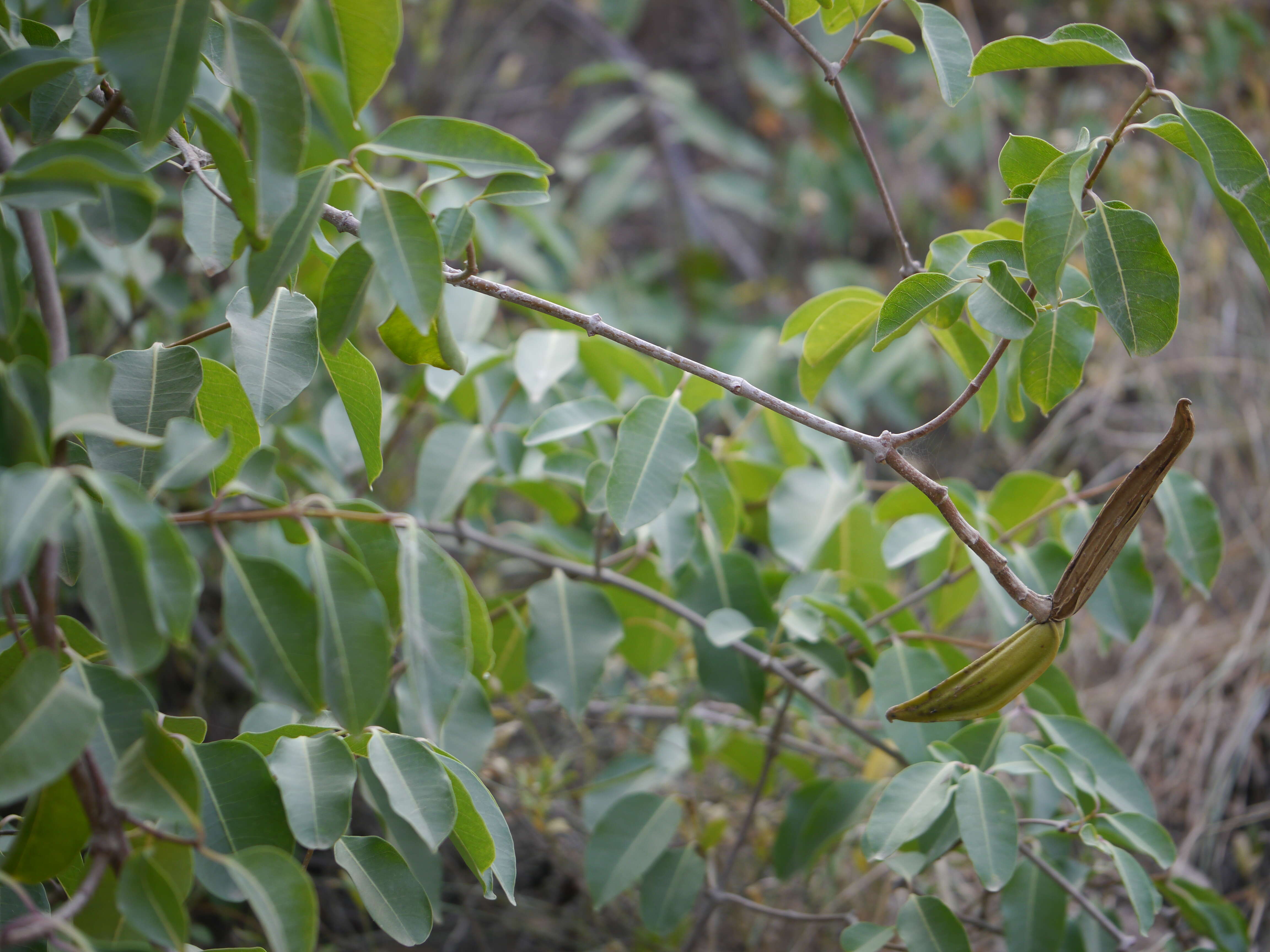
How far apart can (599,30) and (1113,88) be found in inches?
56.1

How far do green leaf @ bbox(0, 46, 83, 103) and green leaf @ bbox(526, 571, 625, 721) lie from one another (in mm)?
572

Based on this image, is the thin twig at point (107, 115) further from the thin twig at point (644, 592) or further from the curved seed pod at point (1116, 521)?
the curved seed pod at point (1116, 521)

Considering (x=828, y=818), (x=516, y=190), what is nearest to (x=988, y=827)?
(x=828, y=818)

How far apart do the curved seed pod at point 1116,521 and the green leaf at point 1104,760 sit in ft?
0.87

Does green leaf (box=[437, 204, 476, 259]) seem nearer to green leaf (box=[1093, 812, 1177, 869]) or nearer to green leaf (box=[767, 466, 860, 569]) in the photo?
green leaf (box=[767, 466, 860, 569])

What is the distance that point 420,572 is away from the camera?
0.49 metres

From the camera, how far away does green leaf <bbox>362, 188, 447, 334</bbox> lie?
0.49 m

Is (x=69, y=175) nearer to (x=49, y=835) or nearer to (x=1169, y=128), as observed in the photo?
(x=49, y=835)

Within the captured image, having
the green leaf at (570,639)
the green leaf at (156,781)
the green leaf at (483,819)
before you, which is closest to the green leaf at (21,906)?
the green leaf at (156,781)

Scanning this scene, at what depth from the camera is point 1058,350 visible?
60 centimetres

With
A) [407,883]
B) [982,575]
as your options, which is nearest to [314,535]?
[407,883]

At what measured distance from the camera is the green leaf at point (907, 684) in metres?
0.79

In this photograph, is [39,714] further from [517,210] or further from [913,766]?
[517,210]

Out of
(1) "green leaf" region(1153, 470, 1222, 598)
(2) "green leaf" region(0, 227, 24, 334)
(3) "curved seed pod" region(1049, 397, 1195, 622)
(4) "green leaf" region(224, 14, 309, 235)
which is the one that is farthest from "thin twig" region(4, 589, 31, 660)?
(1) "green leaf" region(1153, 470, 1222, 598)
